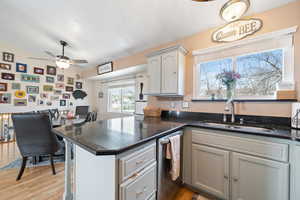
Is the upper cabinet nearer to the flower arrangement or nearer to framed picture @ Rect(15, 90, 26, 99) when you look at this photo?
the flower arrangement

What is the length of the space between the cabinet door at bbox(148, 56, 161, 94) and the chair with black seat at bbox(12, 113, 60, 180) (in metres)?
1.77

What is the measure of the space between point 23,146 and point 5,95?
8.57 feet

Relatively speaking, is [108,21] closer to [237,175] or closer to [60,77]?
[237,175]

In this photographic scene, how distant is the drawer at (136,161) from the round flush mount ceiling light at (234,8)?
136 centimetres

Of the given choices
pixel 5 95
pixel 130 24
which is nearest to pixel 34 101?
pixel 5 95

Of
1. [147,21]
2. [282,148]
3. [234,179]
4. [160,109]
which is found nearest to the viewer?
[282,148]

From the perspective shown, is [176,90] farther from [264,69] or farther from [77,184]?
[77,184]

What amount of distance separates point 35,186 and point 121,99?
306 centimetres

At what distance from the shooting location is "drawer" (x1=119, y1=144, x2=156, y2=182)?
81cm

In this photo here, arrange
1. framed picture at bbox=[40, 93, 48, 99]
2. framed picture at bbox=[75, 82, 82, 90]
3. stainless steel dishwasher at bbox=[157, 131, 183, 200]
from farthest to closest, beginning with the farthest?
framed picture at bbox=[75, 82, 82, 90], framed picture at bbox=[40, 93, 48, 99], stainless steel dishwasher at bbox=[157, 131, 183, 200]

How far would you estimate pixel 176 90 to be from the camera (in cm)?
210

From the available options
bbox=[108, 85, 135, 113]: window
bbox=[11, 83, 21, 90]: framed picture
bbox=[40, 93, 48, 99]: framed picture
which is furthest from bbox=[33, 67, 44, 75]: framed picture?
bbox=[108, 85, 135, 113]: window

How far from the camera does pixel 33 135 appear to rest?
193cm

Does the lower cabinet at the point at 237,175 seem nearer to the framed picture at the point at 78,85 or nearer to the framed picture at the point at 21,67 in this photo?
the framed picture at the point at 78,85
